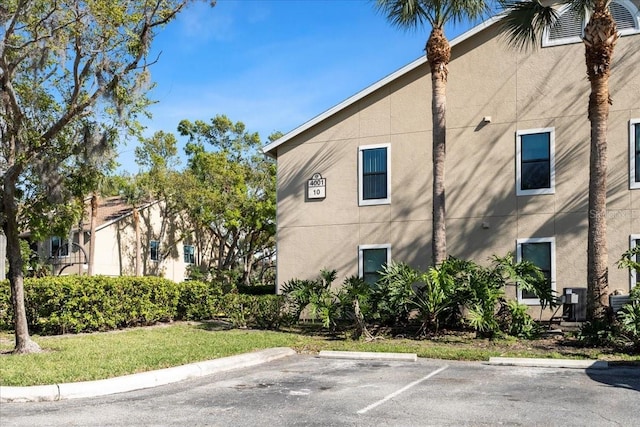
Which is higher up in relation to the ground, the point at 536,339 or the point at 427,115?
the point at 427,115

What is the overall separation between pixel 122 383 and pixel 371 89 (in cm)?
1240

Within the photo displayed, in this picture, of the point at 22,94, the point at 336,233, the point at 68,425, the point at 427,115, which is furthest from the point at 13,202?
the point at 427,115

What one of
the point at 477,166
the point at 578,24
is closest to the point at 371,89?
the point at 477,166

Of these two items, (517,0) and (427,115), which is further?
(427,115)

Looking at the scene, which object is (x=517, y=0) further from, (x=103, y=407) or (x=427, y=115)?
(x=103, y=407)

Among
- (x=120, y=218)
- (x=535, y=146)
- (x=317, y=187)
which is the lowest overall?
(x=120, y=218)

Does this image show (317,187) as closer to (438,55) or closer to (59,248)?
(438,55)

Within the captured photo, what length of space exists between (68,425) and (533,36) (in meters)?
13.4

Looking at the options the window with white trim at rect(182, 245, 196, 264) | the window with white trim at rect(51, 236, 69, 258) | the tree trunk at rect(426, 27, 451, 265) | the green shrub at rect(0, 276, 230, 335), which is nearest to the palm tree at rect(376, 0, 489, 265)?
the tree trunk at rect(426, 27, 451, 265)

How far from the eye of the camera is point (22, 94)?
14.4 meters

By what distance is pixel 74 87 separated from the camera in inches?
488

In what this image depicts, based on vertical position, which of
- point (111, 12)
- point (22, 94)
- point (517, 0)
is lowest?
point (22, 94)

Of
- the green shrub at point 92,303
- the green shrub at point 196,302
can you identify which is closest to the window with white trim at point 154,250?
the green shrub at point 196,302

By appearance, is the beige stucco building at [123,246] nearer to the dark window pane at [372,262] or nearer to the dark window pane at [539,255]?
the dark window pane at [372,262]
